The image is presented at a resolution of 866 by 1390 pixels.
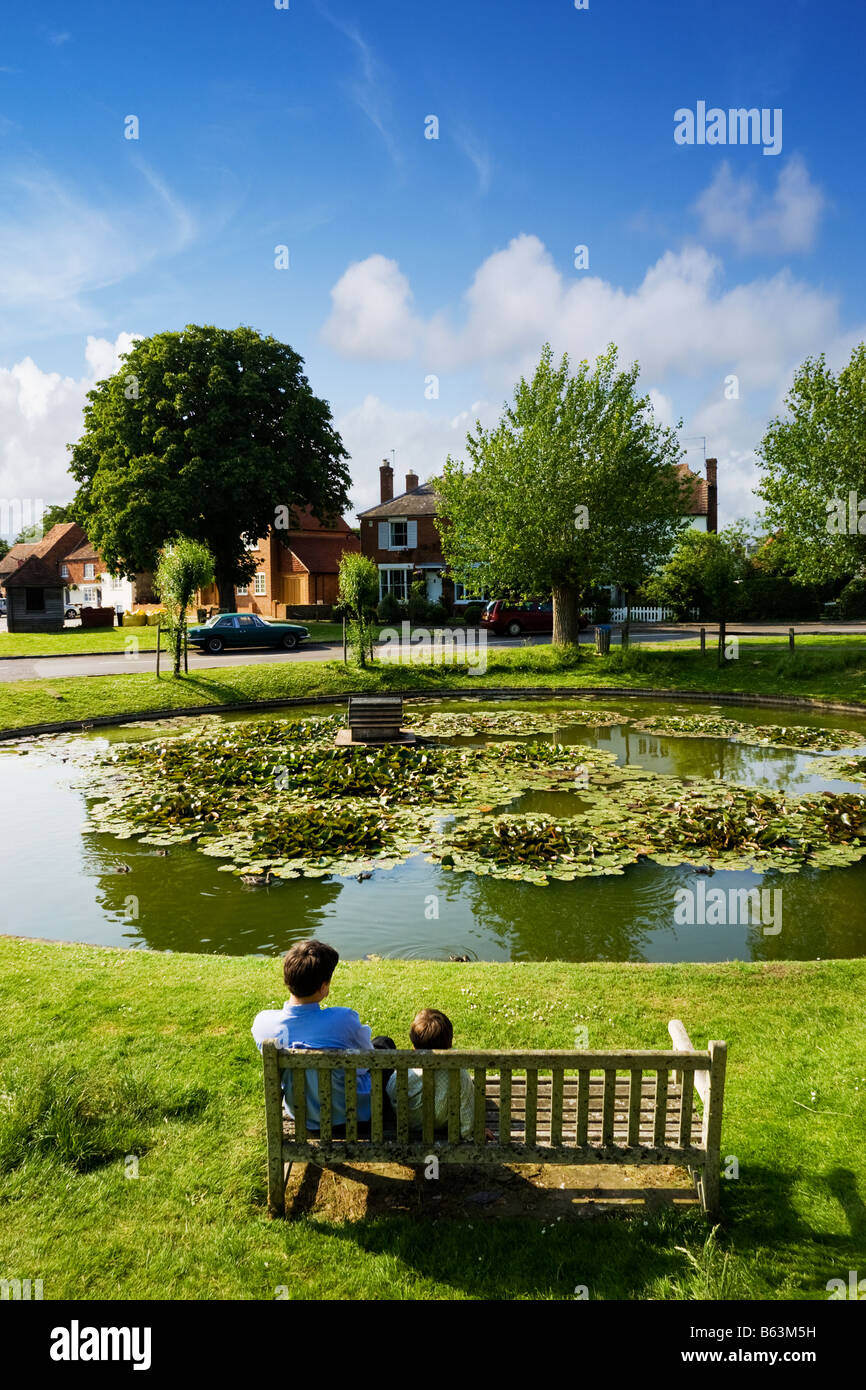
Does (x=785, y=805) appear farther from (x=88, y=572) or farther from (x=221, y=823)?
(x=88, y=572)

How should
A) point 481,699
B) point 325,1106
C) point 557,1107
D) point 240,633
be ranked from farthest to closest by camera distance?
point 240,633
point 481,699
point 325,1106
point 557,1107

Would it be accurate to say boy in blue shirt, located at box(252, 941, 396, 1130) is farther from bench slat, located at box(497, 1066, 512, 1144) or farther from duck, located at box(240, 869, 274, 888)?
duck, located at box(240, 869, 274, 888)

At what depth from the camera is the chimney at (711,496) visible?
60.7 m

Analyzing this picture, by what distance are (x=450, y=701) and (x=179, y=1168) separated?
22536 mm

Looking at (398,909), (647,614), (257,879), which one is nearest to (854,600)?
(647,614)

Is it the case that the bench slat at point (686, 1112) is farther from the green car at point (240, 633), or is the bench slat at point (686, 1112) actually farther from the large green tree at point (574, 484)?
the green car at point (240, 633)

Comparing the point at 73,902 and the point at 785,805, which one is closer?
the point at 73,902

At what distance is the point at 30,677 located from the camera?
89.1 ft

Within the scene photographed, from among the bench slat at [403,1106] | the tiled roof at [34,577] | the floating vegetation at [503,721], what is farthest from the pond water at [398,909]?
the tiled roof at [34,577]

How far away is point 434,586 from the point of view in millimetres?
52969

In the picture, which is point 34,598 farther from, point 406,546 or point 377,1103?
point 377,1103

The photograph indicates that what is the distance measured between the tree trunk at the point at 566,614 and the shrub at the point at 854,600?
756 inches

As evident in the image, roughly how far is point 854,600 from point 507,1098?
47.4 meters
